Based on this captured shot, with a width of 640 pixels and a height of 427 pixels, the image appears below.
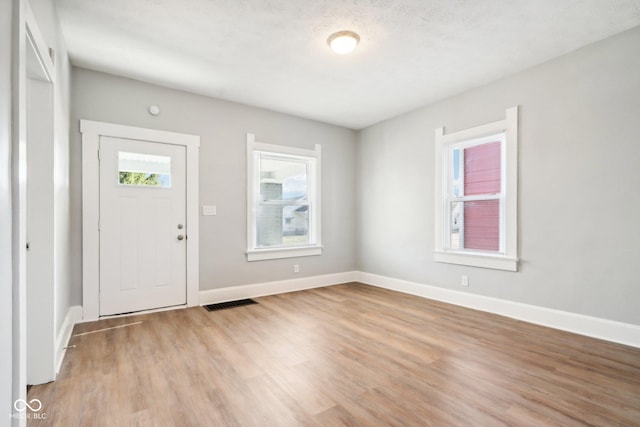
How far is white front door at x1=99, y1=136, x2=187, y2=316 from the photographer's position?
3.43 m

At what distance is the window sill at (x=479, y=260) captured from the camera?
3.43 metres

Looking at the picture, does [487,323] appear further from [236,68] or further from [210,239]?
[236,68]

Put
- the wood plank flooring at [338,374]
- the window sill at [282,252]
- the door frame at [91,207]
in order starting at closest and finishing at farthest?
the wood plank flooring at [338,374], the door frame at [91,207], the window sill at [282,252]

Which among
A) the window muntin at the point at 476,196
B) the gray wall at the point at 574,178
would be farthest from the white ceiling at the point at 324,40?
the window muntin at the point at 476,196

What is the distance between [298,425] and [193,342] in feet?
4.98

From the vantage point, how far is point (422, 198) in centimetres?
443

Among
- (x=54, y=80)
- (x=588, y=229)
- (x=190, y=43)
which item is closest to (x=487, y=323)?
(x=588, y=229)

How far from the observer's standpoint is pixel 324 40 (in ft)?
9.14

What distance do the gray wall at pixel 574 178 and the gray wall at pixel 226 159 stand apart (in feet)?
6.04

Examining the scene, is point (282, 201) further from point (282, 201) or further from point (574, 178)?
point (574, 178)

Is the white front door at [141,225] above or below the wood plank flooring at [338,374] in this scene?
above

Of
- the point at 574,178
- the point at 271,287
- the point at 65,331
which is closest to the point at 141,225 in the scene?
the point at 65,331

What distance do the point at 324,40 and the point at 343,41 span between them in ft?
0.65

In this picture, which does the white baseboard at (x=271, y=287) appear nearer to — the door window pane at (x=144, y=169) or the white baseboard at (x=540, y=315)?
the white baseboard at (x=540, y=315)
